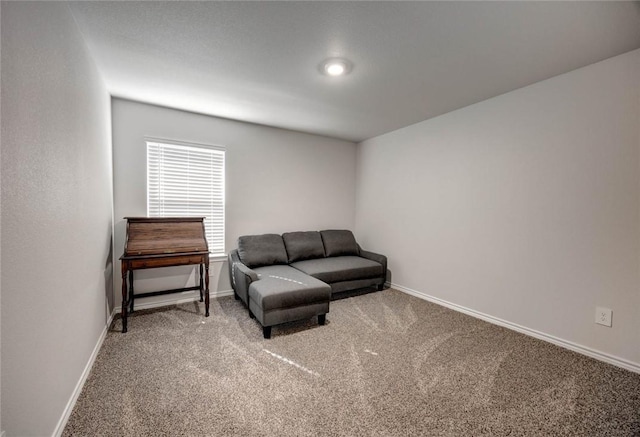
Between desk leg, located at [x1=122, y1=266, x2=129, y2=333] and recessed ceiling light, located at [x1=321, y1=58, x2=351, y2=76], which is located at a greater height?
recessed ceiling light, located at [x1=321, y1=58, x2=351, y2=76]

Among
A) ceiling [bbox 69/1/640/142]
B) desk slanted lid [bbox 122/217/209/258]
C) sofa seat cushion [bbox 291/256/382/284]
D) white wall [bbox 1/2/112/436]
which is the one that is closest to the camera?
white wall [bbox 1/2/112/436]

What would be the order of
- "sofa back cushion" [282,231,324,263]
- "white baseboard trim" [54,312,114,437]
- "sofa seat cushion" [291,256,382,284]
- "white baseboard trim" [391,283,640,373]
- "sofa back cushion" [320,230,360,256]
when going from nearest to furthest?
1. "white baseboard trim" [54,312,114,437]
2. "white baseboard trim" [391,283,640,373]
3. "sofa seat cushion" [291,256,382,284]
4. "sofa back cushion" [282,231,324,263]
5. "sofa back cushion" [320,230,360,256]

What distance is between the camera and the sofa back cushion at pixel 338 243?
4.31 meters

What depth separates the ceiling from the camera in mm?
1696

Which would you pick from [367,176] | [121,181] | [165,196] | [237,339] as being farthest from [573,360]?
[121,181]

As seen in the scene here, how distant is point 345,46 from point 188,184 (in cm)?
259

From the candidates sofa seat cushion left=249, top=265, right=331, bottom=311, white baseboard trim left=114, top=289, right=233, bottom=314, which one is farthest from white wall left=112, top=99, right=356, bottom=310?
sofa seat cushion left=249, top=265, right=331, bottom=311

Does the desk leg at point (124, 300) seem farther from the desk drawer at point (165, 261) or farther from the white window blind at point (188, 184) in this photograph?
the white window blind at point (188, 184)

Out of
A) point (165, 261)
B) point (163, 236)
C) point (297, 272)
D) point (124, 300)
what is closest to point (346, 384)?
point (297, 272)

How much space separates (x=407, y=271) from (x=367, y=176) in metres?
1.76

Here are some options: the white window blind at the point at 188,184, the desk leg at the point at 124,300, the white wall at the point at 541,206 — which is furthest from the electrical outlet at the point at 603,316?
the desk leg at the point at 124,300

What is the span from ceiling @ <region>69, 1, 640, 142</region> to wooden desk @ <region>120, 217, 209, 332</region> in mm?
1419

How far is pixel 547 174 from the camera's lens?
101 inches

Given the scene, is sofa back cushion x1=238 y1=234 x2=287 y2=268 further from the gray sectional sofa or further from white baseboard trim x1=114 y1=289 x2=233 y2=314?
white baseboard trim x1=114 y1=289 x2=233 y2=314
